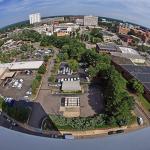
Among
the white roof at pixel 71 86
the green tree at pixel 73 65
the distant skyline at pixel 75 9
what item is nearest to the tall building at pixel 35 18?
the distant skyline at pixel 75 9

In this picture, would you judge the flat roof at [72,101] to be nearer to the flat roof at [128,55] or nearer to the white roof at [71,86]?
the white roof at [71,86]

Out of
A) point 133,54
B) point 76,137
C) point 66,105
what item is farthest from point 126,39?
point 76,137

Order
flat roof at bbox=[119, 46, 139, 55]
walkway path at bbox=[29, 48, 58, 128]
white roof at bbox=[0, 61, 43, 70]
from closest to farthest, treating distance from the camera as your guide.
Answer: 1. walkway path at bbox=[29, 48, 58, 128]
2. white roof at bbox=[0, 61, 43, 70]
3. flat roof at bbox=[119, 46, 139, 55]

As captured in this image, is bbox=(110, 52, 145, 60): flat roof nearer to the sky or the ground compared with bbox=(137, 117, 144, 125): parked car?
nearer to the sky

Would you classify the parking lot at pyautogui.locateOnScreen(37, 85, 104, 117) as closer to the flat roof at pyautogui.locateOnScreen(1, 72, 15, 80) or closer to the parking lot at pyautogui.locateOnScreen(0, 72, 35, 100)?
the parking lot at pyautogui.locateOnScreen(0, 72, 35, 100)

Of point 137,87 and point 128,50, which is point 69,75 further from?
point 128,50

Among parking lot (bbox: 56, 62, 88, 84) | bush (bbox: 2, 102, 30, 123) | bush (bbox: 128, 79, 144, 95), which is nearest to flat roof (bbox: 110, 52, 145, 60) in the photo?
parking lot (bbox: 56, 62, 88, 84)
